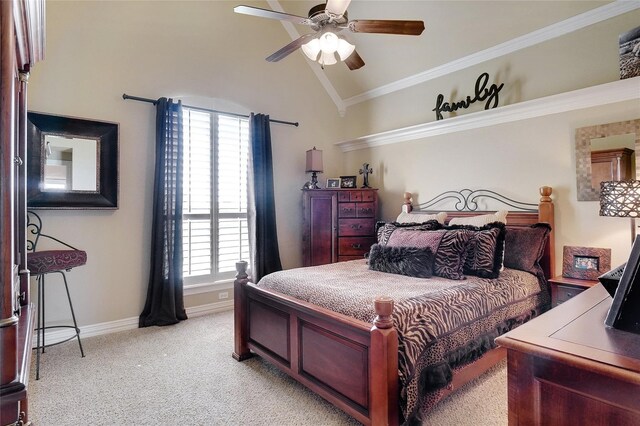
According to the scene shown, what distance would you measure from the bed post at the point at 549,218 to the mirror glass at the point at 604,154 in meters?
0.24

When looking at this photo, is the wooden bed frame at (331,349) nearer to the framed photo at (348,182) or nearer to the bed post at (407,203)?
the bed post at (407,203)

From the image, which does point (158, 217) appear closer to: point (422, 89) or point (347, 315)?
point (347, 315)

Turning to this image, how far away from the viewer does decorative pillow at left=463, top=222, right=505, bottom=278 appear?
2631mm

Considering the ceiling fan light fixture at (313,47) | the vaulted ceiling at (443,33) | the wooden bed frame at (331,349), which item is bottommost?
the wooden bed frame at (331,349)

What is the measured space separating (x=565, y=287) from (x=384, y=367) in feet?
6.73

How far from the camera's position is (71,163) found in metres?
3.24

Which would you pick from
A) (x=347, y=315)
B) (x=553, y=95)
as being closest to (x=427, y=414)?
(x=347, y=315)

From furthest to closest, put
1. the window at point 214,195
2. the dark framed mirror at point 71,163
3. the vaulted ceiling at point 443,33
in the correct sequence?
the window at point 214,195, the vaulted ceiling at point 443,33, the dark framed mirror at point 71,163

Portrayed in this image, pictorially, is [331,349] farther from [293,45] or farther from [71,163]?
[71,163]

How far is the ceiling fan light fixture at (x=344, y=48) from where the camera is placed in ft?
8.23

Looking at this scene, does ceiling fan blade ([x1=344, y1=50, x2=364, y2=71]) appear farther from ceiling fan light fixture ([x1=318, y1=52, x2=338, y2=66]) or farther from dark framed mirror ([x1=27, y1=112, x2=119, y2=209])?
dark framed mirror ([x1=27, y1=112, x2=119, y2=209])

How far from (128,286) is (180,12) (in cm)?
319

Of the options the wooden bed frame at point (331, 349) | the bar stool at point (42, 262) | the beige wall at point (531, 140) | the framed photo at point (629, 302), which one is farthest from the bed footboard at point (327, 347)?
the beige wall at point (531, 140)

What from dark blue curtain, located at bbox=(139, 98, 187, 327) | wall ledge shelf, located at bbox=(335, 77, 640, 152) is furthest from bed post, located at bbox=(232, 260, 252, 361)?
wall ledge shelf, located at bbox=(335, 77, 640, 152)
